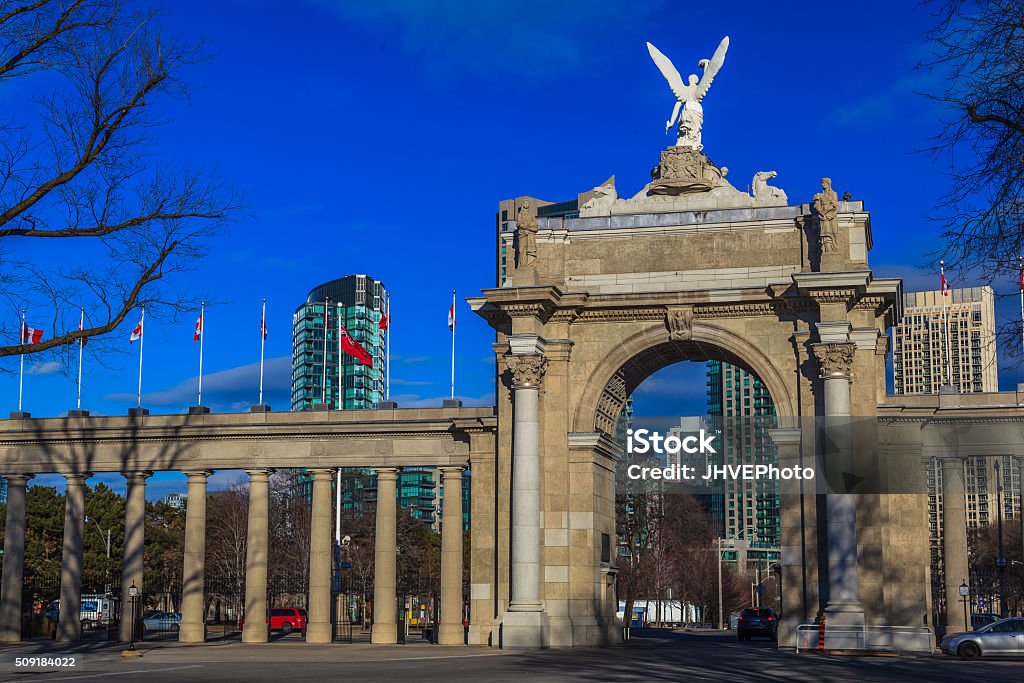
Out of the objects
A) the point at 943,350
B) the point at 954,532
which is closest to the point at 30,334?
the point at 954,532

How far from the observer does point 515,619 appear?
41719mm

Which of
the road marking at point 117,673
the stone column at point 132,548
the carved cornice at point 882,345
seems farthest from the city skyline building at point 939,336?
the road marking at point 117,673

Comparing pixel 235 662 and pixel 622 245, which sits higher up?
pixel 622 245

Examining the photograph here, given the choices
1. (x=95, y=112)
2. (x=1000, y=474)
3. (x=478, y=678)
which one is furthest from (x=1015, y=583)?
(x=95, y=112)

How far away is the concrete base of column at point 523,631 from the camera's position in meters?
41.3

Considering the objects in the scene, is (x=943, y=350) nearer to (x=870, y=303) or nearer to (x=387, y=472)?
(x=870, y=303)

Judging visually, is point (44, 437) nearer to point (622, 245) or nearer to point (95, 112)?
point (622, 245)

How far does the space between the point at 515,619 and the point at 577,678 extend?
47.0ft

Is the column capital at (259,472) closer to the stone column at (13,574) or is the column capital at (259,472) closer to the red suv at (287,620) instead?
the stone column at (13,574)

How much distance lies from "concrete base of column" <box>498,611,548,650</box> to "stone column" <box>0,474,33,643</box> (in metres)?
23.5

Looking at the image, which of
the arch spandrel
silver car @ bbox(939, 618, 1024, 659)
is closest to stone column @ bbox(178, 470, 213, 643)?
the arch spandrel

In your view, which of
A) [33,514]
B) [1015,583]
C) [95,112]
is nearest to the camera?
[95,112]

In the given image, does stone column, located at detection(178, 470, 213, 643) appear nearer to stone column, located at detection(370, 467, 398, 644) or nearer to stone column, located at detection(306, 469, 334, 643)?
stone column, located at detection(306, 469, 334, 643)

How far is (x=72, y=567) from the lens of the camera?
52562mm
